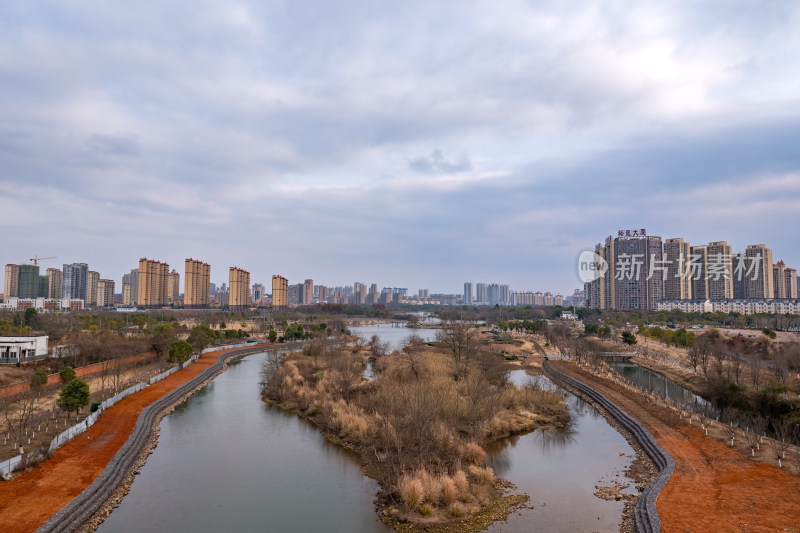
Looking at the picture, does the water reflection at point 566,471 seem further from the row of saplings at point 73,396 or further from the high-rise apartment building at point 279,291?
the high-rise apartment building at point 279,291

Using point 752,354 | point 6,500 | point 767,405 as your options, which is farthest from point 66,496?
point 752,354

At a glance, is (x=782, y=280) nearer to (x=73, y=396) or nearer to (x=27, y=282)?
(x=73, y=396)

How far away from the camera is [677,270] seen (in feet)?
465

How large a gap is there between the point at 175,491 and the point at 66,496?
11.9 ft

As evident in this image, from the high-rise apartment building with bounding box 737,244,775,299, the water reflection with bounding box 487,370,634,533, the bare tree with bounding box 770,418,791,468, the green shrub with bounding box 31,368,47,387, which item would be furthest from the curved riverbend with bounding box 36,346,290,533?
the high-rise apartment building with bounding box 737,244,775,299

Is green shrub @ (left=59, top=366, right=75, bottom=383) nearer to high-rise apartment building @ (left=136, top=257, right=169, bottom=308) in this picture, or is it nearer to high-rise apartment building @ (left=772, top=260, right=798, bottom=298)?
high-rise apartment building @ (left=136, top=257, right=169, bottom=308)

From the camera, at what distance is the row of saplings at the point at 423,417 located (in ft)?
57.0

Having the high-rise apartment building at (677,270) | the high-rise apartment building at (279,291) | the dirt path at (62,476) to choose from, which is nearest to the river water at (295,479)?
the dirt path at (62,476)

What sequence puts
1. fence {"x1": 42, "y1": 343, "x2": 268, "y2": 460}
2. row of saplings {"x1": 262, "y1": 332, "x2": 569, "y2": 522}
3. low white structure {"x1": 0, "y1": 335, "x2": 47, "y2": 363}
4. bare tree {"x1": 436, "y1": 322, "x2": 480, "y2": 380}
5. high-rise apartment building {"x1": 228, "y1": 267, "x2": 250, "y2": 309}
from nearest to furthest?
row of saplings {"x1": 262, "y1": 332, "x2": 569, "y2": 522} → fence {"x1": 42, "y1": 343, "x2": 268, "y2": 460} → bare tree {"x1": 436, "y1": 322, "x2": 480, "y2": 380} → low white structure {"x1": 0, "y1": 335, "x2": 47, "y2": 363} → high-rise apartment building {"x1": 228, "y1": 267, "x2": 250, "y2": 309}

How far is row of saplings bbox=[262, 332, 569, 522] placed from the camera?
17359 millimetres

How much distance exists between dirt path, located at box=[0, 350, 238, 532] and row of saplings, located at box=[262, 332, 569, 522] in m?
10.5

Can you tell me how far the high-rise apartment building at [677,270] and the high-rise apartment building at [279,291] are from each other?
12582cm

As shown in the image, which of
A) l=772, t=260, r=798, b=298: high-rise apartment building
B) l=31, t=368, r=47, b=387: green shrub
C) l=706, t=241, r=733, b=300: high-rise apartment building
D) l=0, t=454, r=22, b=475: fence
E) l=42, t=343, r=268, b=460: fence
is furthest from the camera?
l=772, t=260, r=798, b=298: high-rise apartment building

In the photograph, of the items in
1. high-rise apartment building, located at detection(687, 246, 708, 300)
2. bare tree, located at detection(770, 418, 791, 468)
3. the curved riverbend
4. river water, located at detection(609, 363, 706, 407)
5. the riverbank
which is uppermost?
high-rise apartment building, located at detection(687, 246, 708, 300)
